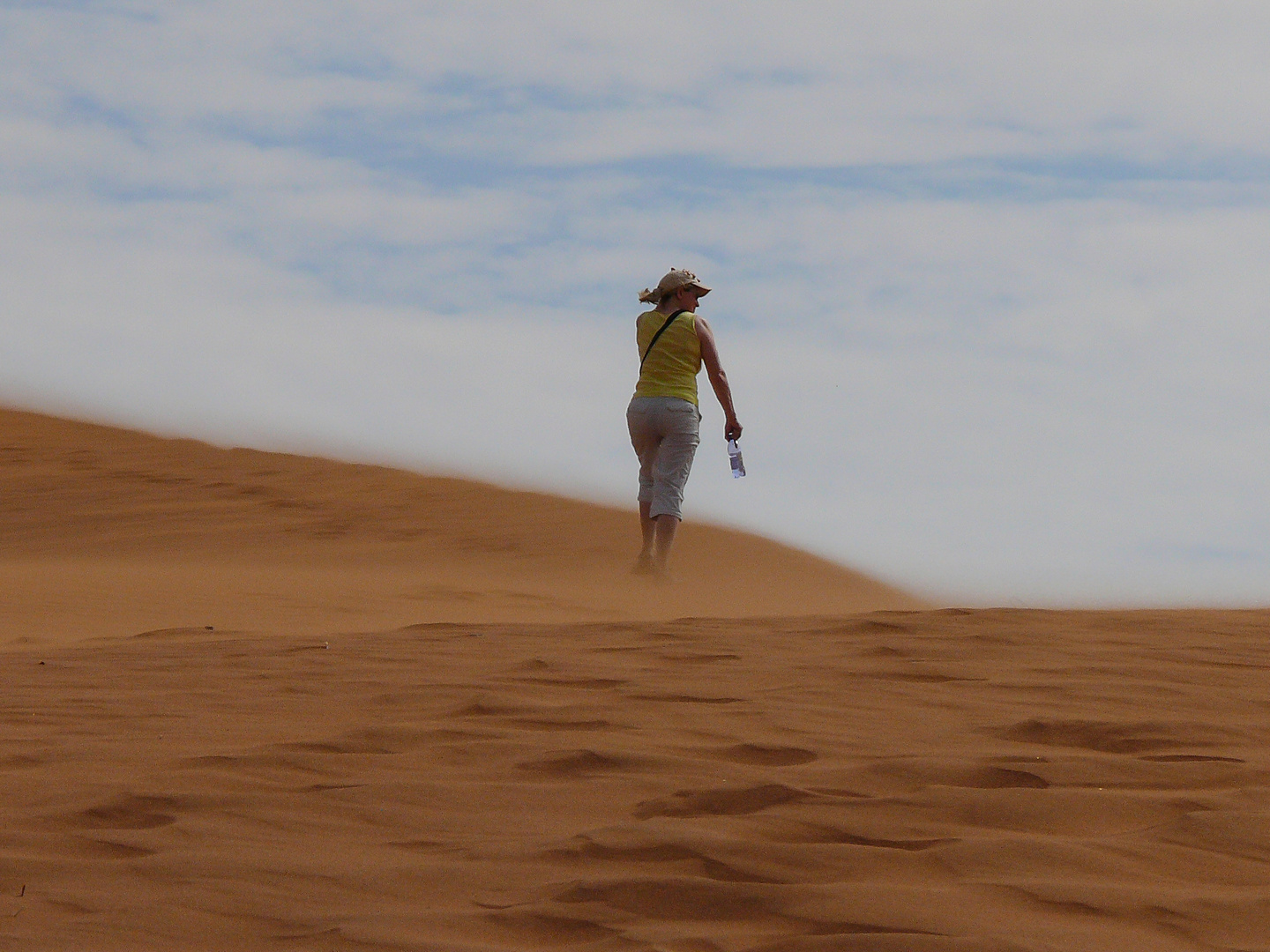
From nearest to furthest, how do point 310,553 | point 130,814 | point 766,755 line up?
point 130,814 < point 766,755 < point 310,553

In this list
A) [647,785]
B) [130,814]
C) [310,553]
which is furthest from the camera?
[310,553]

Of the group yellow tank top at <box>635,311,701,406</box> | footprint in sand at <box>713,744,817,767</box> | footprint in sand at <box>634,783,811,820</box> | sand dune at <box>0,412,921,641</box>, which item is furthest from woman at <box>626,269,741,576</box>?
footprint in sand at <box>634,783,811,820</box>

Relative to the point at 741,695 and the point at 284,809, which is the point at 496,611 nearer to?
the point at 741,695

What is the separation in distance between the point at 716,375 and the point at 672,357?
28 cm

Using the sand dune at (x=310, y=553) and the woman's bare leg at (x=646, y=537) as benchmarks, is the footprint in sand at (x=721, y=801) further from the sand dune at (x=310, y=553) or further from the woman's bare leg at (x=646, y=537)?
the woman's bare leg at (x=646, y=537)

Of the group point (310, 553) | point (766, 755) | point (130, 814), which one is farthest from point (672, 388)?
point (130, 814)

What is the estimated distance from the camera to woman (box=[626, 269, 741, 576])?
8.75 metres

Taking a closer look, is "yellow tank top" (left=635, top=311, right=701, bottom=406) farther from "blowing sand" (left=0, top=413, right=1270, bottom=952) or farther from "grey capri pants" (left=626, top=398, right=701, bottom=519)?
"blowing sand" (left=0, top=413, right=1270, bottom=952)

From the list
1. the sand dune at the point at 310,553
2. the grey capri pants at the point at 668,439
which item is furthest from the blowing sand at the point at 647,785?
the grey capri pants at the point at 668,439

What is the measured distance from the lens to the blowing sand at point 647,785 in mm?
2348

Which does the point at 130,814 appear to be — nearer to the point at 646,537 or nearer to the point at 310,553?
the point at 646,537

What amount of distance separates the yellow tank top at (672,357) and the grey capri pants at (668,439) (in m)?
0.07

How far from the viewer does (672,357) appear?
8.77 meters

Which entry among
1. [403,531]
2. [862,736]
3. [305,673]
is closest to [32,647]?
[305,673]
